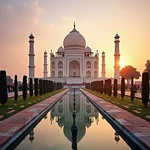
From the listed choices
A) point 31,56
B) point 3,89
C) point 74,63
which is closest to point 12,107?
point 3,89

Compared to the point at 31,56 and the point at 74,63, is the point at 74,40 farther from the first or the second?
the point at 31,56

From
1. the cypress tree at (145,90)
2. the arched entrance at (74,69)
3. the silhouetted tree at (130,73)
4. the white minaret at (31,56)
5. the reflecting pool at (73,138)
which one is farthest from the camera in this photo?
the silhouetted tree at (130,73)

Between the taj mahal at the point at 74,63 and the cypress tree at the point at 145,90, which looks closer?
the cypress tree at the point at 145,90

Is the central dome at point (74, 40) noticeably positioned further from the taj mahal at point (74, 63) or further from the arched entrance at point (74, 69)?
the arched entrance at point (74, 69)

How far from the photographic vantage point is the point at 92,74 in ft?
142

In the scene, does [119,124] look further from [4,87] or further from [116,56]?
[116,56]

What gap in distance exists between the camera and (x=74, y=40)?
4194cm

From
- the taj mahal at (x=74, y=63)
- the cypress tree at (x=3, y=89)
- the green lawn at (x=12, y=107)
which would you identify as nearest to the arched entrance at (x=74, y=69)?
the taj mahal at (x=74, y=63)

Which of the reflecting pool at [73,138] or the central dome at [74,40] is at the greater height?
the central dome at [74,40]

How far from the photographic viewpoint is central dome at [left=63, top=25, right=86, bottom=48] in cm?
4197

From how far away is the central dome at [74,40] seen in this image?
41969mm

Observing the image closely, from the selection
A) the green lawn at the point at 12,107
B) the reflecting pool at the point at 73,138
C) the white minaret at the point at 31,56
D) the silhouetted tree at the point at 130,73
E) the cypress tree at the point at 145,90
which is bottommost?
the reflecting pool at the point at 73,138

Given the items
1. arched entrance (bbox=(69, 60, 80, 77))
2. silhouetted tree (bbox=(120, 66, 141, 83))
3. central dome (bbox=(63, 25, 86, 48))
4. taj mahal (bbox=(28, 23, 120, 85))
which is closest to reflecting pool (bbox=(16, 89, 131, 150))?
taj mahal (bbox=(28, 23, 120, 85))

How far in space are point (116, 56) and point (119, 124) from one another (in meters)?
31.1
